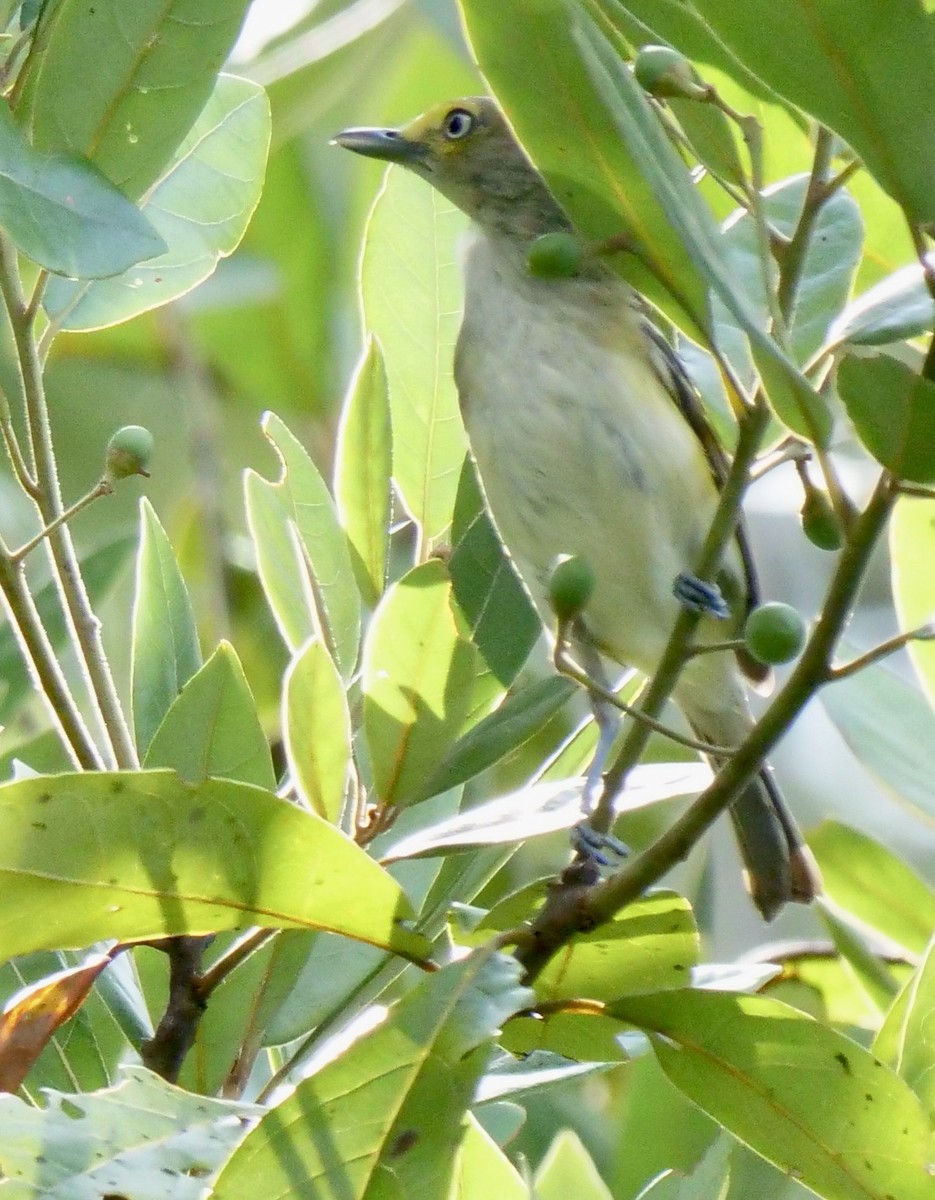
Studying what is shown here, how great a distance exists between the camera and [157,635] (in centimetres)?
187

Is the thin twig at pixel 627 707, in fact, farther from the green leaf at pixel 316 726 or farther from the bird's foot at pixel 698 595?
the green leaf at pixel 316 726

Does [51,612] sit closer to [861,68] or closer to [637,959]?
[637,959]

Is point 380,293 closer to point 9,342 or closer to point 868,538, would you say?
point 9,342

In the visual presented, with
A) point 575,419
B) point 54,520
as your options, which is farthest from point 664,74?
point 575,419

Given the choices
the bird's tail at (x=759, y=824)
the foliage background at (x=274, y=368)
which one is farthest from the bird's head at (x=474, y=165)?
the bird's tail at (x=759, y=824)

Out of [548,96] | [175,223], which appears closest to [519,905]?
[548,96]

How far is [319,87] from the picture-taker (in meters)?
3.24

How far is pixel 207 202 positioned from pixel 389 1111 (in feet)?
3.80

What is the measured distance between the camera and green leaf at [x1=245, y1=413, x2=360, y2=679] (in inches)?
69.6

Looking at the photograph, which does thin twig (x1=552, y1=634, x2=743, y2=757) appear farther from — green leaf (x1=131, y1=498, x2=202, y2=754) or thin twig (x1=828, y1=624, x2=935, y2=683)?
green leaf (x1=131, y1=498, x2=202, y2=754)

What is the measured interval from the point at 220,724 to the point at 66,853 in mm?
276

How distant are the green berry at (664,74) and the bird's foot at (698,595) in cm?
41

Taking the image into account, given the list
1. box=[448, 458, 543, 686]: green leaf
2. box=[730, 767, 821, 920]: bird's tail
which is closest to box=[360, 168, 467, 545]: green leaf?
box=[448, 458, 543, 686]: green leaf

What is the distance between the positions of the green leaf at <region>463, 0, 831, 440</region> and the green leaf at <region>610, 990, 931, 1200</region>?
0.56m
